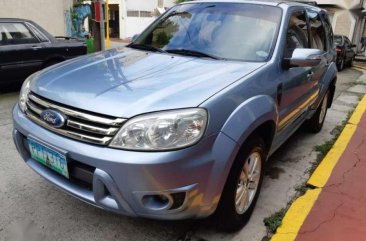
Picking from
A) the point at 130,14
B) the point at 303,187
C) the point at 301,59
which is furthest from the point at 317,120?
the point at 130,14

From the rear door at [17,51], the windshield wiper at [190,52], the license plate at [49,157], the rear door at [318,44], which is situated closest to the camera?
the license plate at [49,157]

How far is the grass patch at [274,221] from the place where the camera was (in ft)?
9.13

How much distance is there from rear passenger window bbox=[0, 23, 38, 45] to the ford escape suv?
3903mm

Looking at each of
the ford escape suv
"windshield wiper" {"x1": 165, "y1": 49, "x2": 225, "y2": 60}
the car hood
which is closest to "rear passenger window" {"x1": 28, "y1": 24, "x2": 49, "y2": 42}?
the ford escape suv

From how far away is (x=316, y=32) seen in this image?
14.1 feet

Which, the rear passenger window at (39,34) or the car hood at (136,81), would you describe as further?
the rear passenger window at (39,34)

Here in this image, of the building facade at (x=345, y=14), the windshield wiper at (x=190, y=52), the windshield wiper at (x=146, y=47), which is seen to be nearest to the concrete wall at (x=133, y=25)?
the building facade at (x=345, y=14)

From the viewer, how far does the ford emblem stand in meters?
2.26

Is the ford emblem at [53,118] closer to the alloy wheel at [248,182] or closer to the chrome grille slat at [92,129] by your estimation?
the chrome grille slat at [92,129]

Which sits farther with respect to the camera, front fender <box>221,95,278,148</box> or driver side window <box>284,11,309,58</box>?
driver side window <box>284,11,309,58</box>

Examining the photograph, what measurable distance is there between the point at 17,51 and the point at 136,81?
4.81m

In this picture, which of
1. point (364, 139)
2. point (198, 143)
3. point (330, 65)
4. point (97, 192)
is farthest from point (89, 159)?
point (364, 139)

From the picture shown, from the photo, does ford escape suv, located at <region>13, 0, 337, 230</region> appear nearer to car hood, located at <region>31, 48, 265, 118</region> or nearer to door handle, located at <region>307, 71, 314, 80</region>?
car hood, located at <region>31, 48, 265, 118</region>

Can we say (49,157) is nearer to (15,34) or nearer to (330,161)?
(330,161)
